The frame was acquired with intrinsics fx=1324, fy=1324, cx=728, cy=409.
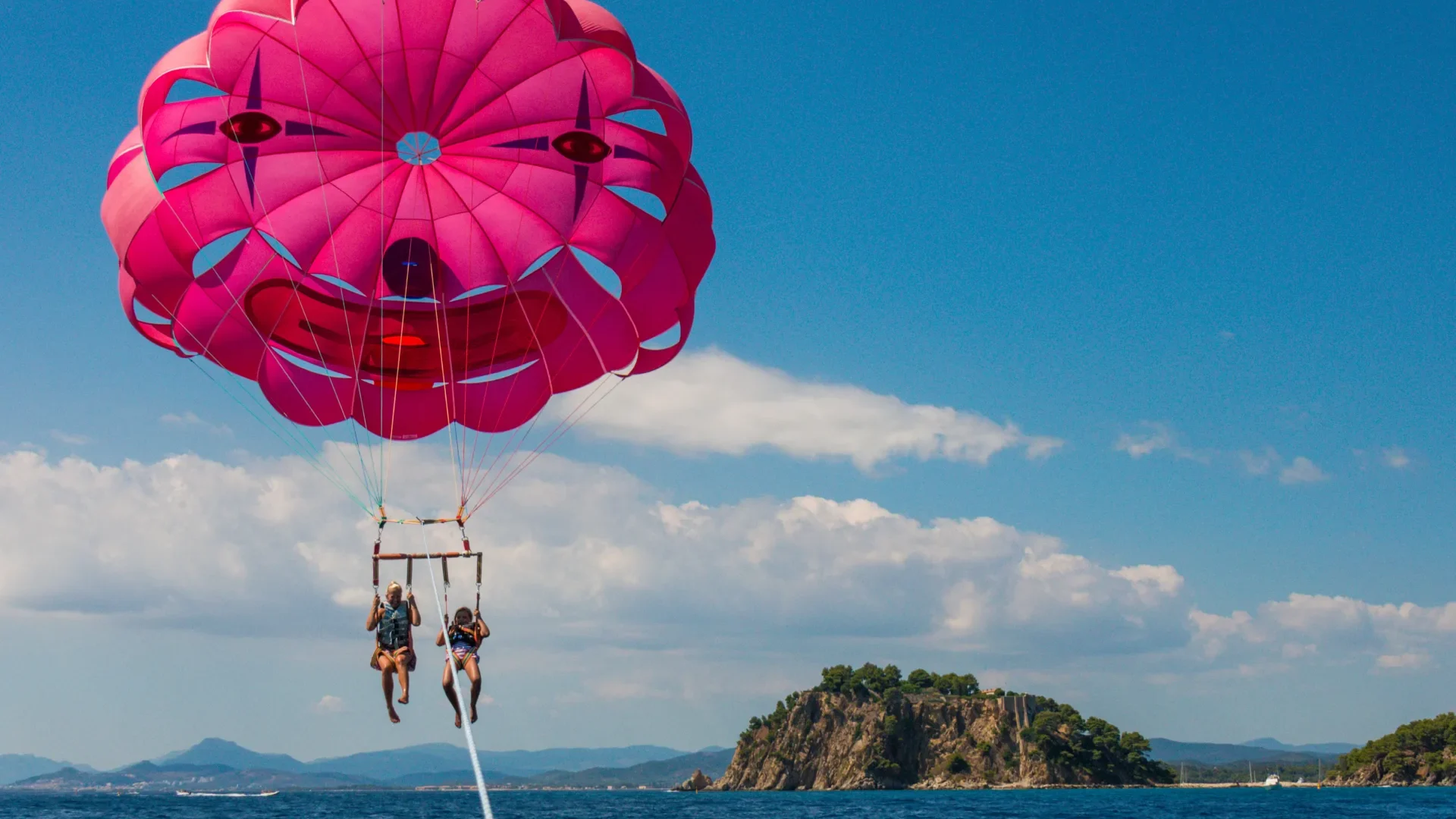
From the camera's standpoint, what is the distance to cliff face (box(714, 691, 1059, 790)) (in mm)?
143875

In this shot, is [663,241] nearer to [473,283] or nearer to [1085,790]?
[473,283]

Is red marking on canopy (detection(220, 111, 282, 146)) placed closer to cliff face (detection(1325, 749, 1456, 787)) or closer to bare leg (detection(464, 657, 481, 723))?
bare leg (detection(464, 657, 481, 723))

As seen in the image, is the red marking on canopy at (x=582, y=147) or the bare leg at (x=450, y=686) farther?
the red marking on canopy at (x=582, y=147)

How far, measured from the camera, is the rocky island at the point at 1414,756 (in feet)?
444

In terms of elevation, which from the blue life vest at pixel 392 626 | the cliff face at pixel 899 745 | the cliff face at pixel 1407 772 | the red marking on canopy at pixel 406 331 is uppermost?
the red marking on canopy at pixel 406 331

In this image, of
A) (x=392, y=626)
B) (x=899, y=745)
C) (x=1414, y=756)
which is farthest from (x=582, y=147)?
(x=1414, y=756)

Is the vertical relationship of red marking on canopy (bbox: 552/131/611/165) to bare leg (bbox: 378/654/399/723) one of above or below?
above

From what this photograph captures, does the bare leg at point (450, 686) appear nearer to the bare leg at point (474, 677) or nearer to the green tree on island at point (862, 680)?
the bare leg at point (474, 677)

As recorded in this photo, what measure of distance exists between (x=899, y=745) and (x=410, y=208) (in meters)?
139

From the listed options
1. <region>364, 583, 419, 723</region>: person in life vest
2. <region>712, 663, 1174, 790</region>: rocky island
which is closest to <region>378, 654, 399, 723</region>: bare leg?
<region>364, 583, 419, 723</region>: person in life vest

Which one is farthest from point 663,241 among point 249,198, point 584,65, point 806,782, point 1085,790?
point 806,782

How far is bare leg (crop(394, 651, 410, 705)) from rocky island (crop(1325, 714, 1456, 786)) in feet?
478

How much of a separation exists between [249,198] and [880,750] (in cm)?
13774

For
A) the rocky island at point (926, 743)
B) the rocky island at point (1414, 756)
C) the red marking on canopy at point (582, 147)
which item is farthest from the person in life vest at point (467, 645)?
the rocky island at point (1414, 756)
